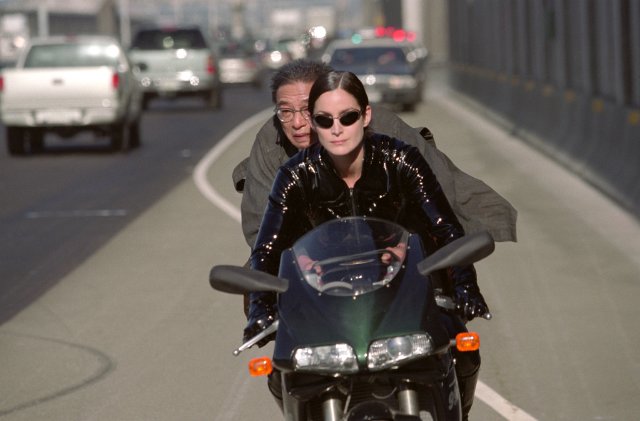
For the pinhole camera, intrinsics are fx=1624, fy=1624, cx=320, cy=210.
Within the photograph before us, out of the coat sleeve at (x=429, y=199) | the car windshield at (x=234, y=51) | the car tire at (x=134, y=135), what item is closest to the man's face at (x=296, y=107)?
the coat sleeve at (x=429, y=199)

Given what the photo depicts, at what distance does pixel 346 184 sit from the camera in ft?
17.1

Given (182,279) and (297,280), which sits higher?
(297,280)

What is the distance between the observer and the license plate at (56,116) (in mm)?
26391

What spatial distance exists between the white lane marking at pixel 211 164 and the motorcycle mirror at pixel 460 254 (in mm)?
11125

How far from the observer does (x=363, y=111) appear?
509 cm

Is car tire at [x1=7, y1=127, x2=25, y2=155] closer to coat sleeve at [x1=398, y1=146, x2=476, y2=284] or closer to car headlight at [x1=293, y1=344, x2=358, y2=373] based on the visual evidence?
coat sleeve at [x1=398, y1=146, x2=476, y2=284]

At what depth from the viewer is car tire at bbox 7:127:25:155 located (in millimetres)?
26656

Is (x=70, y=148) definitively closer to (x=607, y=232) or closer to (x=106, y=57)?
(x=106, y=57)

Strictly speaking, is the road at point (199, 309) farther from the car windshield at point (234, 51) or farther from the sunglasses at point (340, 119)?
the car windshield at point (234, 51)

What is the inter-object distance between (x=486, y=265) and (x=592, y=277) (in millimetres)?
1053

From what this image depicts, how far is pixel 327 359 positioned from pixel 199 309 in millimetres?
6285

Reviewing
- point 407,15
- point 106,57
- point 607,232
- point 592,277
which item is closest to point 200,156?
point 106,57

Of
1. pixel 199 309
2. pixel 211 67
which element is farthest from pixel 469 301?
pixel 211 67

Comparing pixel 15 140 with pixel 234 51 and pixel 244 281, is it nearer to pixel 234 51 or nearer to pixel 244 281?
pixel 244 281
